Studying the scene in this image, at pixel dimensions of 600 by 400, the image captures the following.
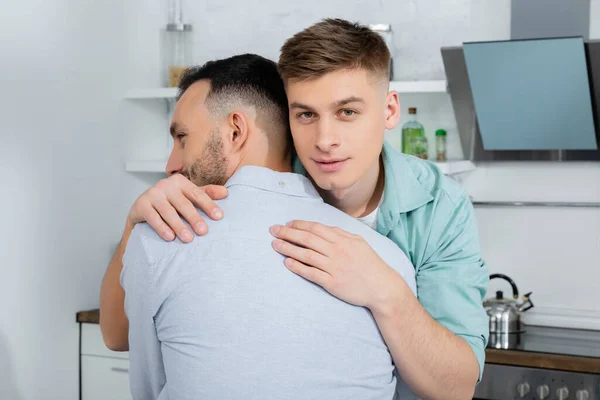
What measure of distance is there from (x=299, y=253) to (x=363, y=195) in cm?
39

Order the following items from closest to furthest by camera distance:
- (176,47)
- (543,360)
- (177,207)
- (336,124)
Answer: (177,207), (336,124), (543,360), (176,47)

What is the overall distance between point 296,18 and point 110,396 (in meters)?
1.56

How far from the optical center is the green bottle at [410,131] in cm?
277

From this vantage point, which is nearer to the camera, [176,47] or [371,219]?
[371,219]

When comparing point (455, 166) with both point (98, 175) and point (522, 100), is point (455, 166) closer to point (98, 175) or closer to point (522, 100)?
point (522, 100)

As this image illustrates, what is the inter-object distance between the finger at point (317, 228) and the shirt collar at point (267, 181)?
0.07 meters

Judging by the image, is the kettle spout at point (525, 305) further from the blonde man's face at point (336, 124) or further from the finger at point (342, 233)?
the finger at point (342, 233)

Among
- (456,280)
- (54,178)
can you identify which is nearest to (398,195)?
(456,280)

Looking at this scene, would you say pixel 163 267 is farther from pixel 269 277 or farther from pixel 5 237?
pixel 5 237

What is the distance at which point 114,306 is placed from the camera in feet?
4.40

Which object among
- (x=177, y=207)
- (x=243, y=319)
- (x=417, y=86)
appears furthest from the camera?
(x=417, y=86)

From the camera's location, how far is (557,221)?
2770mm

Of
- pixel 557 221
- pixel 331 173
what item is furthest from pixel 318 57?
pixel 557 221

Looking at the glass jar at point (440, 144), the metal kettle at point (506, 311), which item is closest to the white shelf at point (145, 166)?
the glass jar at point (440, 144)
